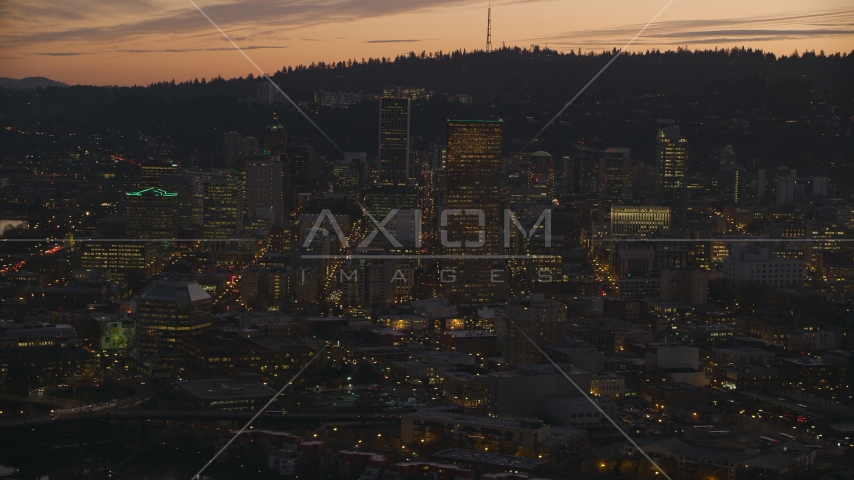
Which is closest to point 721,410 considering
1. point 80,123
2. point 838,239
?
point 838,239

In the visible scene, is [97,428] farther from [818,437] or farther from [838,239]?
[838,239]

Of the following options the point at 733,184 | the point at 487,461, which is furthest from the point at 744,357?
the point at 733,184

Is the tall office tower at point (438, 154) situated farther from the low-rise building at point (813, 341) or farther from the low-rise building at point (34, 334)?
the low-rise building at point (34, 334)

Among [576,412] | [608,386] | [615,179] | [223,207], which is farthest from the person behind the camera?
[615,179]

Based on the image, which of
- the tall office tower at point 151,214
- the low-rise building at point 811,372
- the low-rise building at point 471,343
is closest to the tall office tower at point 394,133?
the tall office tower at point 151,214

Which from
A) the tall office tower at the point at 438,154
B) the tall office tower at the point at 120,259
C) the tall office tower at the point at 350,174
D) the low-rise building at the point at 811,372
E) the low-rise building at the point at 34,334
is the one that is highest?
the tall office tower at the point at 438,154

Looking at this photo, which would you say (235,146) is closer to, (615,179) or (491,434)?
(615,179)
